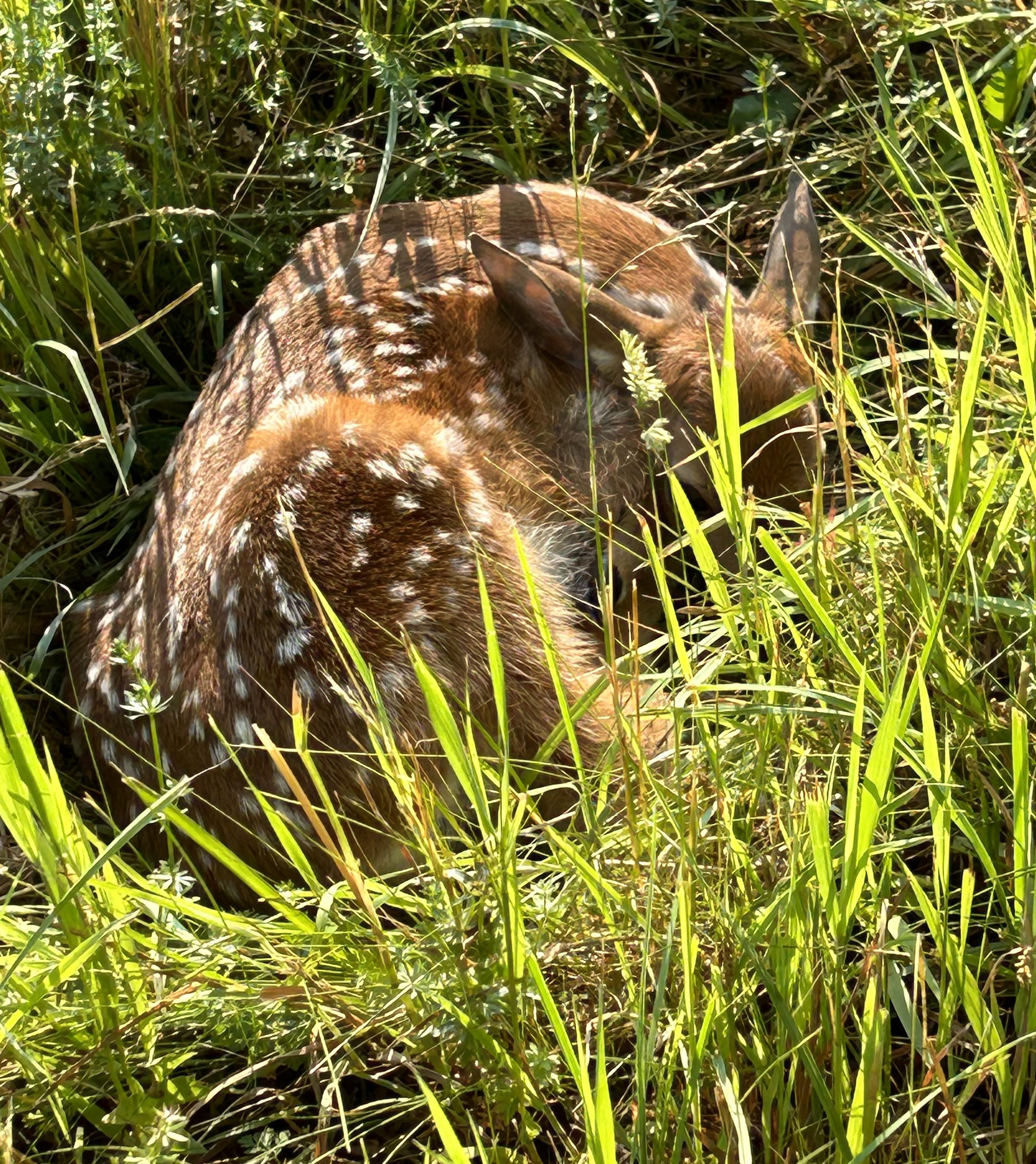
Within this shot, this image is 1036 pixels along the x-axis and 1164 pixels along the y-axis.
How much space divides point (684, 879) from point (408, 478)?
4.76ft

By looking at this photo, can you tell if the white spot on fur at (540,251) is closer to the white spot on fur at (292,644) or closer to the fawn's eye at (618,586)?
the fawn's eye at (618,586)

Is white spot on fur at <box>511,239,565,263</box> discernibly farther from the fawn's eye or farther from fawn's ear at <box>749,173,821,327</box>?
the fawn's eye

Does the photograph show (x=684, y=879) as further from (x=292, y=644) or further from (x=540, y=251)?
(x=540, y=251)

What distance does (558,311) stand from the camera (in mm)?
3244

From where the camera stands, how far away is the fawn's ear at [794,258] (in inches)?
128

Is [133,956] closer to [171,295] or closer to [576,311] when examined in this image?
[576,311]

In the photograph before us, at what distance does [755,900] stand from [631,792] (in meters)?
0.30

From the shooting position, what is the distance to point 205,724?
8.96 ft

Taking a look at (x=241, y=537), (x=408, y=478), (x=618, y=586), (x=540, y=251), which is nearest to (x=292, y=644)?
(x=241, y=537)

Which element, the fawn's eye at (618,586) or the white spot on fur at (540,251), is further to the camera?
the white spot on fur at (540,251)

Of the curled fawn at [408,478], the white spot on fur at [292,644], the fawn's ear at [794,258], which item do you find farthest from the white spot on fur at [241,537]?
the fawn's ear at [794,258]

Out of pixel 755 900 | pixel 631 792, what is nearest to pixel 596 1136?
pixel 755 900

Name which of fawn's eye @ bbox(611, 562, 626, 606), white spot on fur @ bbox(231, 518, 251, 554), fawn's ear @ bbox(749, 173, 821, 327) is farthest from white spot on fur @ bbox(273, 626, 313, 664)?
fawn's ear @ bbox(749, 173, 821, 327)

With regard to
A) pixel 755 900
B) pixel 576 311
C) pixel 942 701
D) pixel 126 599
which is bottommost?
pixel 755 900
